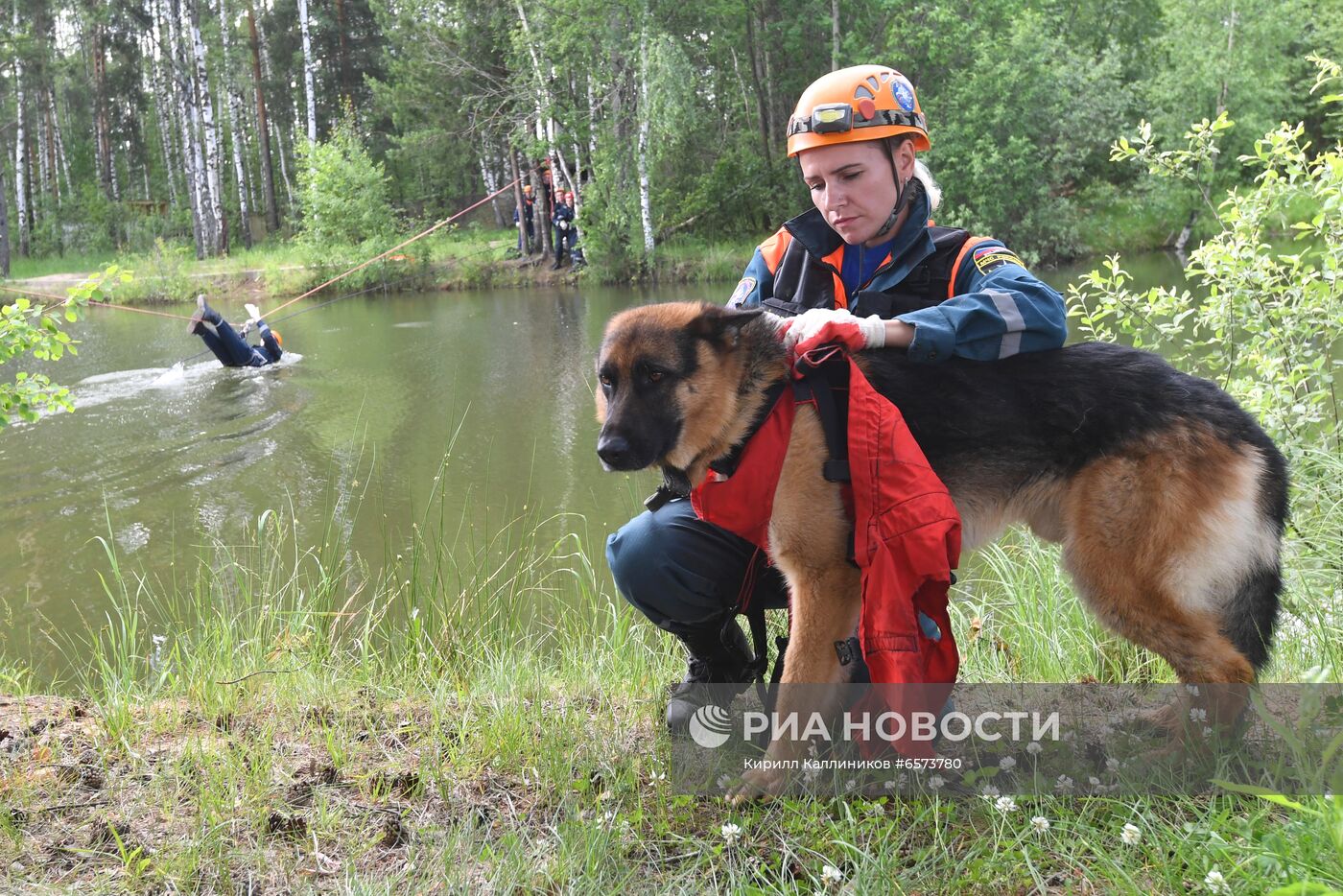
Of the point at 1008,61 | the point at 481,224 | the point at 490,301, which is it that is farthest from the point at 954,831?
the point at 481,224

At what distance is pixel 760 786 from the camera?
2543 mm

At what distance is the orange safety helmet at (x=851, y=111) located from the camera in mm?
2654

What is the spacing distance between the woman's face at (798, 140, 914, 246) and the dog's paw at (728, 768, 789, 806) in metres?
1.60

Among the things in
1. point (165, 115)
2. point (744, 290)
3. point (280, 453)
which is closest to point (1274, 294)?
point (744, 290)

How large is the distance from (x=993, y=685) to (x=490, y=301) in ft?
68.4

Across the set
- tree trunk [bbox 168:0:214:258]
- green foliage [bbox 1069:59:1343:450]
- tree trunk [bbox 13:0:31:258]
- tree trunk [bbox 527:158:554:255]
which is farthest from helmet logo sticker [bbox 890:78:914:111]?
tree trunk [bbox 13:0:31:258]

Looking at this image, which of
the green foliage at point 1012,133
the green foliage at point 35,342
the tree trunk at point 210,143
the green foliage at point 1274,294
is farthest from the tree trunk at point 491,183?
the green foliage at point 1274,294

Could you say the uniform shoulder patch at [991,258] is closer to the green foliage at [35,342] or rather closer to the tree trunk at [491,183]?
the green foliage at [35,342]

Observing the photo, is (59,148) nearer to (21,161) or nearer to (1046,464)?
(21,161)

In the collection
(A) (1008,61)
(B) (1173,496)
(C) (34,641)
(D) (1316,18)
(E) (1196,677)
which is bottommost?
(C) (34,641)

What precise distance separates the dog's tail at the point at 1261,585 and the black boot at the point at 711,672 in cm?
144

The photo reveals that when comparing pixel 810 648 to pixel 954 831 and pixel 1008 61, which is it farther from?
pixel 1008 61

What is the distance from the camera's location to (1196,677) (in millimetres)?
2461

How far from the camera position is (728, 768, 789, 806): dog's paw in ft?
8.30
